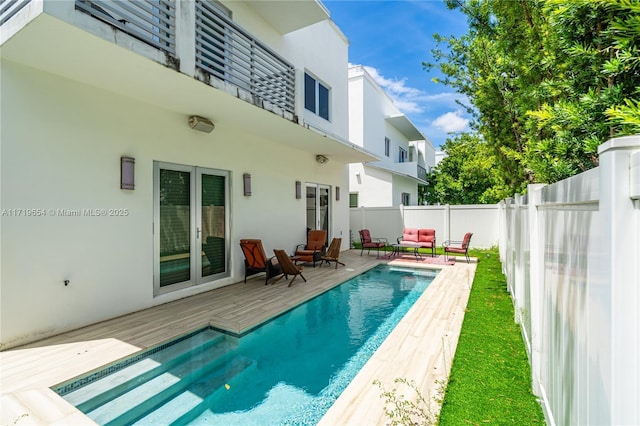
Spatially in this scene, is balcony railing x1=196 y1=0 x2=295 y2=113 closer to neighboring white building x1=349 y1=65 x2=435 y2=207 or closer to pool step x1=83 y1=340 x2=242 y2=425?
pool step x1=83 y1=340 x2=242 y2=425

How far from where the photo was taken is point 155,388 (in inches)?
141

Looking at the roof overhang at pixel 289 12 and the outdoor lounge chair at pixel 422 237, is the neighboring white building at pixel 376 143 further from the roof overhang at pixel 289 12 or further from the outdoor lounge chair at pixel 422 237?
the roof overhang at pixel 289 12

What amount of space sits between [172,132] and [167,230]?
2.17 meters

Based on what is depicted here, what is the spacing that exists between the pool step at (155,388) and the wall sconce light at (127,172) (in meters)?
3.42

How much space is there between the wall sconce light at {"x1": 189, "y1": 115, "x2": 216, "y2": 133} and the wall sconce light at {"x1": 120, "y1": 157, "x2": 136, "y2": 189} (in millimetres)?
1573

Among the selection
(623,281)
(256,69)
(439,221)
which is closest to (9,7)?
(256,69)

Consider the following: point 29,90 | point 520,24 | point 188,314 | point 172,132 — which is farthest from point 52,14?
point 520,24

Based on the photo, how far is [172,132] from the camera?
257 inches

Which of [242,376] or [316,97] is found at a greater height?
[316,97]

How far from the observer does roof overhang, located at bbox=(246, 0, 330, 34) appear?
823 centimetres

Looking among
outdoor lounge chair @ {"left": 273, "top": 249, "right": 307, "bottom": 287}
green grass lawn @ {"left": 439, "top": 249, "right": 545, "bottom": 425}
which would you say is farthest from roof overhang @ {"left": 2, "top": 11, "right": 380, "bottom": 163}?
green grass lawn @ {"left": 439, "top": 249, "right": 545, "bottom": 425}

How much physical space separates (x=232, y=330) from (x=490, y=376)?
3809 millimetres

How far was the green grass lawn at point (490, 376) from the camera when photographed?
9.23 ft

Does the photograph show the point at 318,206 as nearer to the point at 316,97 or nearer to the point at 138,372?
the point at 316,97
